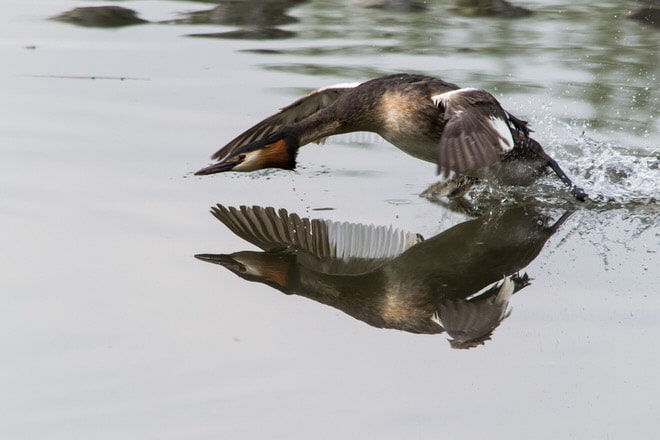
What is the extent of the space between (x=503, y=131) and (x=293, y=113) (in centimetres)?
178

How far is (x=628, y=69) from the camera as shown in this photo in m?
9.35

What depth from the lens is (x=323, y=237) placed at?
5910mm

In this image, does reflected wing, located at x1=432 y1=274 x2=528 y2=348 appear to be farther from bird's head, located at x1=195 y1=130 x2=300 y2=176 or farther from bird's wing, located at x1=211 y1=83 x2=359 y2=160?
bird's wing, located at x1=211 y1=83 x2=359 y2=160

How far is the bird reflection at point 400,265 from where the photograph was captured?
4.97m

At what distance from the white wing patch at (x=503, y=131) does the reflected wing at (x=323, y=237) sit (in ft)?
2.20

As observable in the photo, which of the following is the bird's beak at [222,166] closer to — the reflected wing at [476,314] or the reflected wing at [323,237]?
the reflected wing at [323,237]

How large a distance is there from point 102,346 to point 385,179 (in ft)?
9.15

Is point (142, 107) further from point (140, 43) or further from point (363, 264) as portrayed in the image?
point (363, 264)

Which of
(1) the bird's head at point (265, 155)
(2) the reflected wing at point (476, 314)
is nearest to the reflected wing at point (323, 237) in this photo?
(1) the bird's head at point (265, 155)

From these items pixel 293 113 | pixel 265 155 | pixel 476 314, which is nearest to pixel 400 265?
pixel 476 314

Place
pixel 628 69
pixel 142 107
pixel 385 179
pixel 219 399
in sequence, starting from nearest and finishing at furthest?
pixel 219 399 → pixel 385 179 → pixel 142 107 → pixel 628 69

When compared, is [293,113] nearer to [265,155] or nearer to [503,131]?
[265,155]

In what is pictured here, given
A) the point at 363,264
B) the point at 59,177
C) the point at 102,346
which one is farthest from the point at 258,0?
the point at 102,346

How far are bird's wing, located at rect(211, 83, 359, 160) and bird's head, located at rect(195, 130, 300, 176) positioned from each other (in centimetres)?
29
